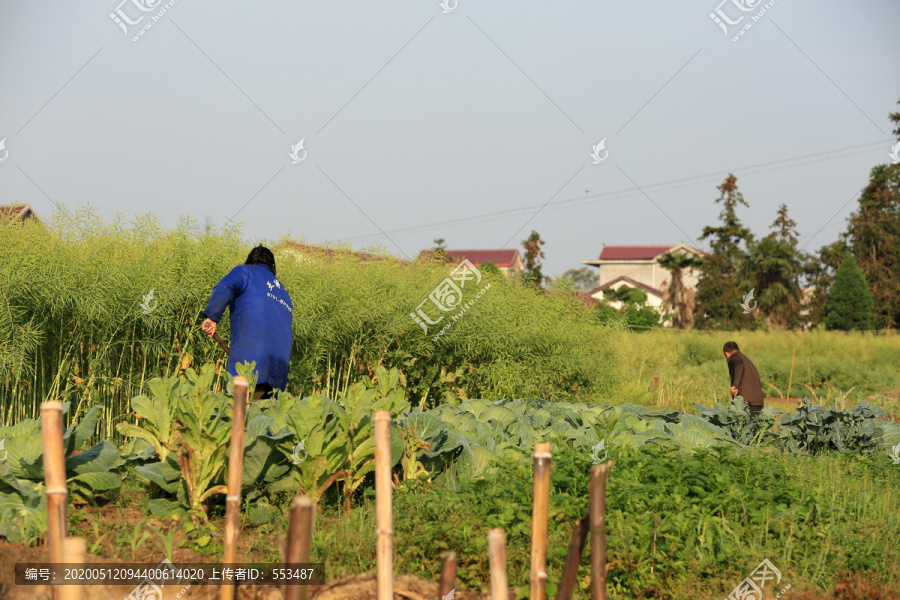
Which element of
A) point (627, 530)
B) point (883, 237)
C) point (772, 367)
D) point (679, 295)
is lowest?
point (627, 530)

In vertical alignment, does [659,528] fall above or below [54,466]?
below

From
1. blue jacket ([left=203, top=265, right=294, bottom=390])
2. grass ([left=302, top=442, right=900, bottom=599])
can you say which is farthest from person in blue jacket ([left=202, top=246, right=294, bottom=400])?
grass ([left=302, top=442, right=900, bottom=599])

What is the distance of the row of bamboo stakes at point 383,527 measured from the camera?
6.50 feet

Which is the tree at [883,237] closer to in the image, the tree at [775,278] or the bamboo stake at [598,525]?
the tree at [775,278]

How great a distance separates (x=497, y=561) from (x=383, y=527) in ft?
1.29

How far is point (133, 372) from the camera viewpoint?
5.71 m

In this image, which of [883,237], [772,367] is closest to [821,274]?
[883,237]

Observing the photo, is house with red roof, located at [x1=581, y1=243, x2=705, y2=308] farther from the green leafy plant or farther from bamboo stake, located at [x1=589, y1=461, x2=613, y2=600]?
bamboo stake, located at [x1=589, y1=461, x2=613, y2=600]

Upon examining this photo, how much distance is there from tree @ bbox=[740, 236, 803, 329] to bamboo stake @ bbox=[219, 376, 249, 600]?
3149 cm

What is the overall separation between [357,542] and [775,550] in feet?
6.39

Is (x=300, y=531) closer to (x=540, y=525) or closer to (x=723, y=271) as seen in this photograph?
(x=540, y=525)

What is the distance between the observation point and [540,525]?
2246 mm

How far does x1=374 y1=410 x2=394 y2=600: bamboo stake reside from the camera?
217 cm

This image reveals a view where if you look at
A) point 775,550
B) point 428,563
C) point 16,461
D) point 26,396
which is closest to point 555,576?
point 428,563
